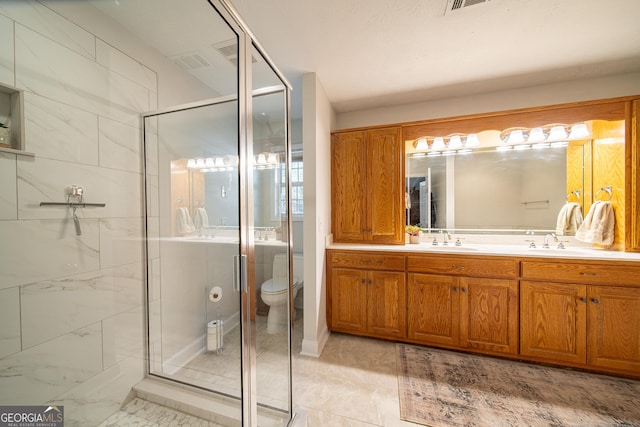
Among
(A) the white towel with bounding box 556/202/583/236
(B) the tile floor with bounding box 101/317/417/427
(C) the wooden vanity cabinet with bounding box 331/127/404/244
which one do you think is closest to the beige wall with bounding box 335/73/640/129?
(C) the wooden vanity cabinet with bounding box 331/127/404/244

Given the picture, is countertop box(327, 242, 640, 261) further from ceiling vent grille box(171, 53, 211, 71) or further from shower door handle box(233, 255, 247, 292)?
ceiling vent grille box(171, 53, 211, 71)

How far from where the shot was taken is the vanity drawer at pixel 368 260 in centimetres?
216

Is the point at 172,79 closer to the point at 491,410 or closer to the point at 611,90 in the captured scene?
the point at 491,410

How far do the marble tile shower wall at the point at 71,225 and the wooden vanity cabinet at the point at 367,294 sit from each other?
5.10ft

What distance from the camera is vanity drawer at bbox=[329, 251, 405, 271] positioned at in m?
2.16

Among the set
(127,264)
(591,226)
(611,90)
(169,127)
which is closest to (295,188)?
(169,127)

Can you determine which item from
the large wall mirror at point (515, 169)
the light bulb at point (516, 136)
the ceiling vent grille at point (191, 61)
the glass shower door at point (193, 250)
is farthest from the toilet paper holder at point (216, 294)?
the light bulb at point (516, 136)

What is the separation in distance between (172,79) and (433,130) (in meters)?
2.34

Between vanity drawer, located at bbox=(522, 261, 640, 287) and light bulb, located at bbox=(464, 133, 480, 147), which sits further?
light bulb, located at bbox=(464, 133, 480, 147)

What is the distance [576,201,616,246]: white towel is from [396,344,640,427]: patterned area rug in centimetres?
106

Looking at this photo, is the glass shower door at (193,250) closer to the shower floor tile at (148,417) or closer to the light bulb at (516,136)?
the shower floor tile at (148,417)

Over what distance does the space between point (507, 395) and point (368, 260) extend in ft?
4.29

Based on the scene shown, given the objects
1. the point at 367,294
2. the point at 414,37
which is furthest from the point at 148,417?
the point at 414,37

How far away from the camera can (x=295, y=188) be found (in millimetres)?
2473
